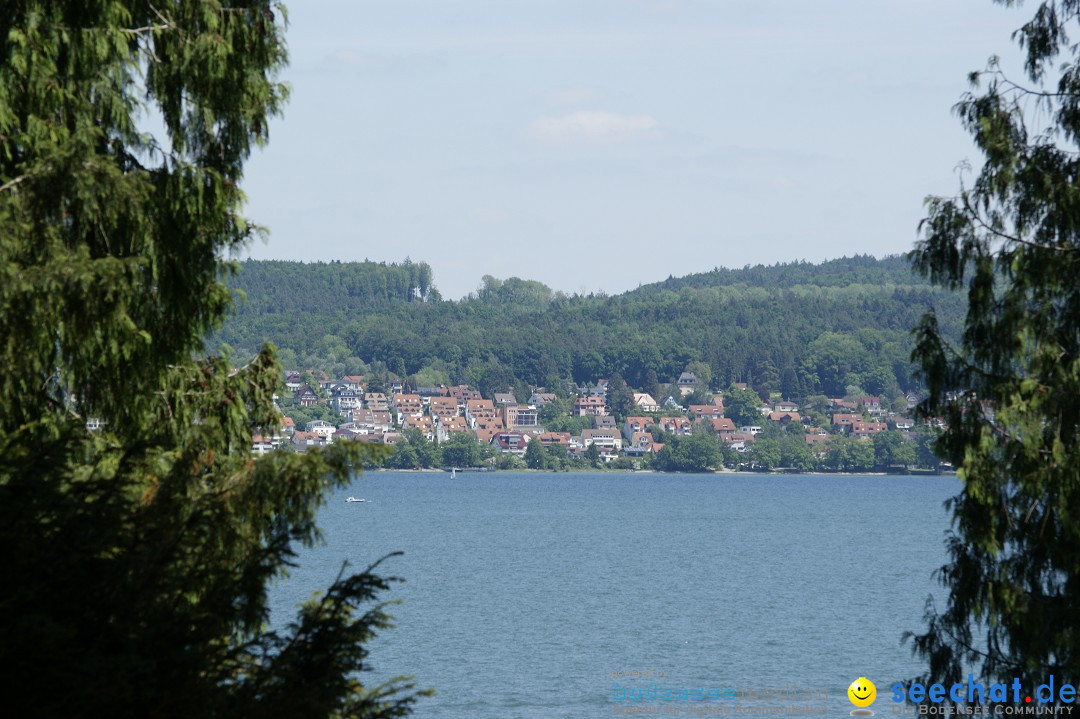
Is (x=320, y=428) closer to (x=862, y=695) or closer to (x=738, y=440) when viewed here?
(x=738, y=440)

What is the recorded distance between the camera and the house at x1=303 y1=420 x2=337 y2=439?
18529 centimetres

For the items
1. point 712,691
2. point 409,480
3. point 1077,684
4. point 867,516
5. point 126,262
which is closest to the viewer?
point 126,262

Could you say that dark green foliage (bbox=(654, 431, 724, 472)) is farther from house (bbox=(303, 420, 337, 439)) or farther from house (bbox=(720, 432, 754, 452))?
house (bbox=(303, 420, 337, 439))

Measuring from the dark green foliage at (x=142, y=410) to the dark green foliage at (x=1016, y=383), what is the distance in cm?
572

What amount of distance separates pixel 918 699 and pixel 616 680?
2299cm

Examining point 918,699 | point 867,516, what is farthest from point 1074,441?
point 867,516

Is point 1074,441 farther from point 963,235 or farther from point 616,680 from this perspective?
point 616,680

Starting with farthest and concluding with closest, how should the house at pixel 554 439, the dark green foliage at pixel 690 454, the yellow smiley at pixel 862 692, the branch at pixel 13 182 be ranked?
the house at pixel 554 439 < the dark green foliage at pixel 690 454 < the yellow smiley at pixel 862 692 < the branch at pixel 13 182

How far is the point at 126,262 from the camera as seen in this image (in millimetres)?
7496

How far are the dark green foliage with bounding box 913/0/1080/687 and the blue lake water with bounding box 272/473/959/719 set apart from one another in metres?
5.71

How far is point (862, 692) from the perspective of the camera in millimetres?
34125

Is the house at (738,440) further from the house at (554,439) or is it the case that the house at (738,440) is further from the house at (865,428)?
the house at (554,439)

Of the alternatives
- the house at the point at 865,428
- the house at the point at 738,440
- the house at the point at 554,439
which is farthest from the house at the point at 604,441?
the house at the point at 865,428

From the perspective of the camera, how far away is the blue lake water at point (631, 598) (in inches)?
1417
